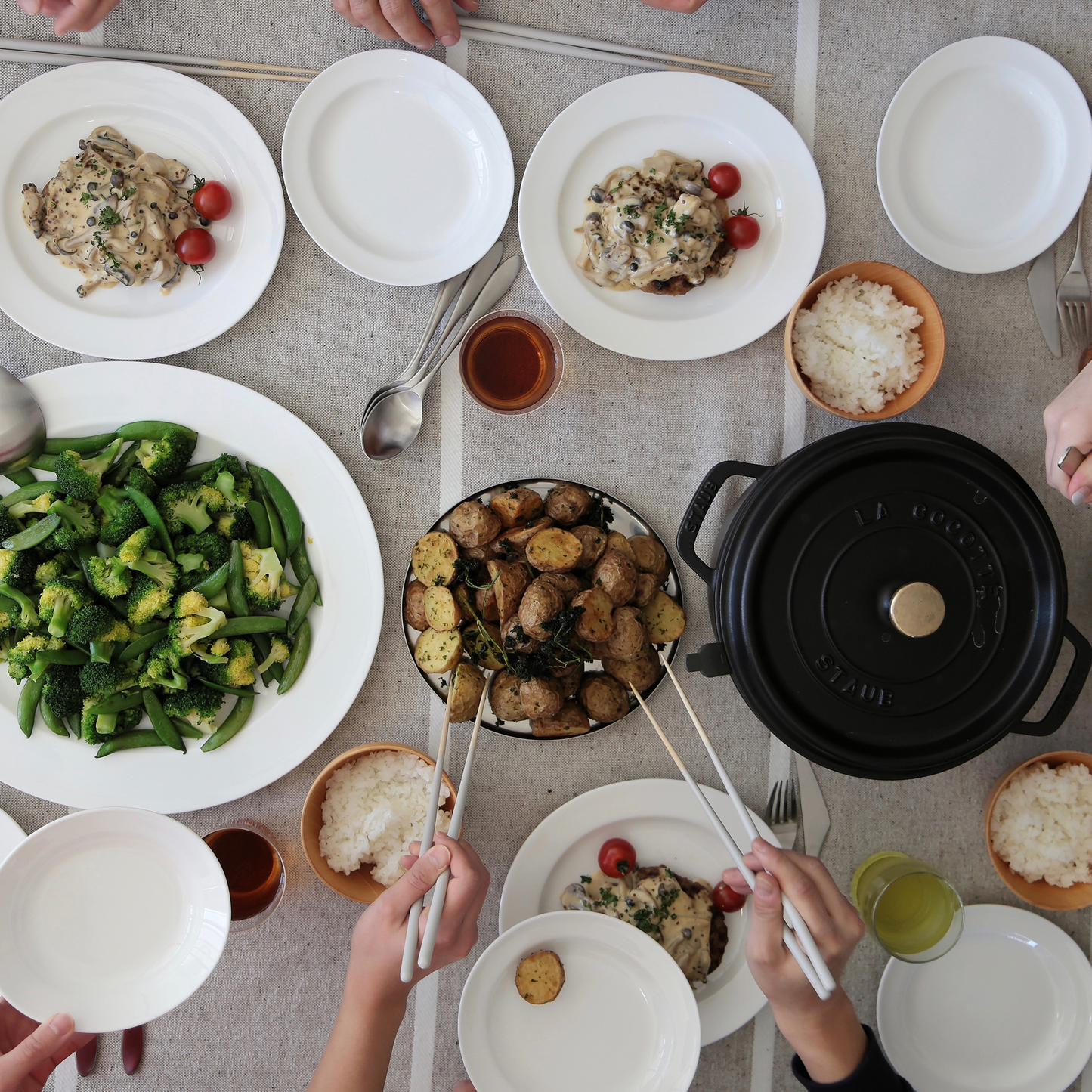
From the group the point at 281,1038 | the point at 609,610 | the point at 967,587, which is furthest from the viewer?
the point at 281,1038

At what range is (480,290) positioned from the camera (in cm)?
175

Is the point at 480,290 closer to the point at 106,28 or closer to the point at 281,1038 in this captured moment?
the point at 106,28

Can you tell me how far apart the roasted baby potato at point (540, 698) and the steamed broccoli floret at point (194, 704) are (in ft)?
2.40

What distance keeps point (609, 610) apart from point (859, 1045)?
1.12m

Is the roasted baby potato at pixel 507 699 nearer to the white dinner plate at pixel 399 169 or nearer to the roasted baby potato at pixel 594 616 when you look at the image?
the roasted baby potato at pixel 594 616

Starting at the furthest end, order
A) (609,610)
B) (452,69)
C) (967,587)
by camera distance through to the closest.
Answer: (452,69) < (609,610) < (967,587)

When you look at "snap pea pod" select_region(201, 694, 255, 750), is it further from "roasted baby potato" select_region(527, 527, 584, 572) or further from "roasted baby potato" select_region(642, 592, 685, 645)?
"roasted baby potato" select_region(642, 592, 685, 645)

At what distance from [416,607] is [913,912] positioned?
1.42 m

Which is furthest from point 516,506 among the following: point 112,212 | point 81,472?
point 112,212

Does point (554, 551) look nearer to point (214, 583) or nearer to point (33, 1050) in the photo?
point (214, 583)

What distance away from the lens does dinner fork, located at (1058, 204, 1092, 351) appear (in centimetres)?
180

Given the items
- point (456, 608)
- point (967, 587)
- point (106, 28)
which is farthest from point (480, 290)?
point (967, 587)

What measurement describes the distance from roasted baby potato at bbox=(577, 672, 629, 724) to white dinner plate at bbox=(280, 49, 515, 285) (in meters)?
1.04

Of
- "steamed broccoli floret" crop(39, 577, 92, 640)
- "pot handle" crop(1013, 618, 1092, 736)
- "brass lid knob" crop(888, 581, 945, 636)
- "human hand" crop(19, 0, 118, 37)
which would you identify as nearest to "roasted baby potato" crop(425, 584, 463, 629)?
"steamed broccoli floret" crop(39, 577, 92, 640)
